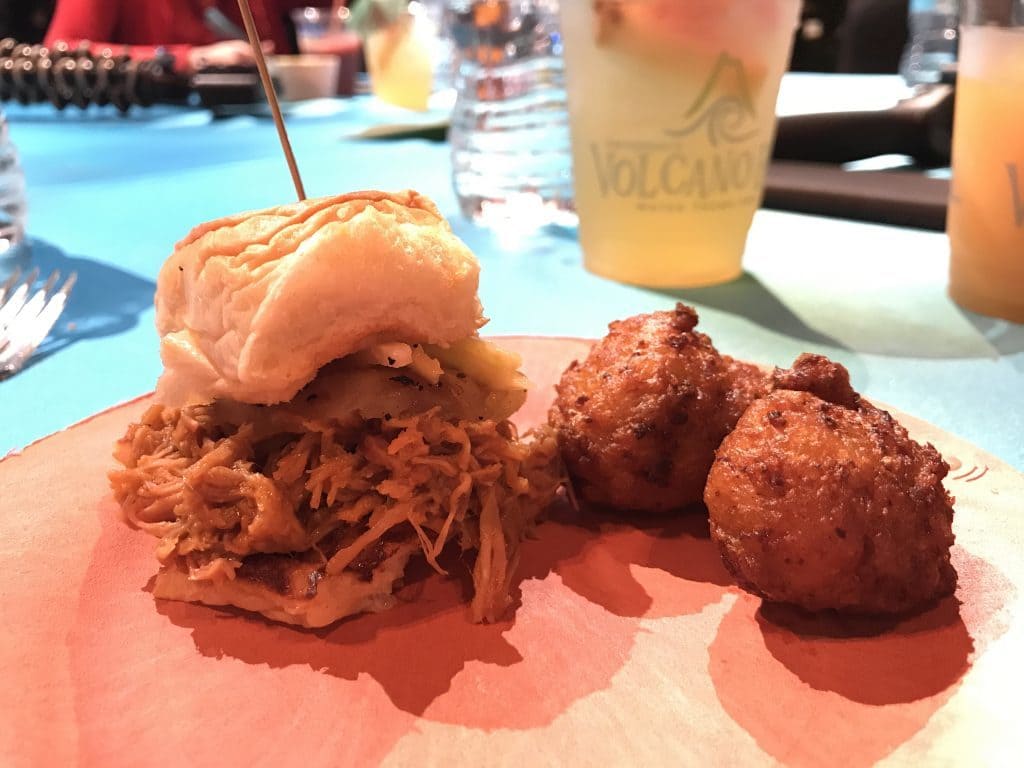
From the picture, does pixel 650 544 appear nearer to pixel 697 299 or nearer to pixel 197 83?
pixel 697 299

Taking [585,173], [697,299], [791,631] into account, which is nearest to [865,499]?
[791,631]

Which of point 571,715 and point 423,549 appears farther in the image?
point 423,549

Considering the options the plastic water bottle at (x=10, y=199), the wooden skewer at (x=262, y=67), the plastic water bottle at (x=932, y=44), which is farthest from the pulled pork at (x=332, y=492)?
the plastic water bottle at (x=932, y=44)

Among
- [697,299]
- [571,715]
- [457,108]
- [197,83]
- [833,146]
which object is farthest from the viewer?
[197,83]

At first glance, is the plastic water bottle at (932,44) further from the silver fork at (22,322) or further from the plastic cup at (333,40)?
the silver fork at (22,322)

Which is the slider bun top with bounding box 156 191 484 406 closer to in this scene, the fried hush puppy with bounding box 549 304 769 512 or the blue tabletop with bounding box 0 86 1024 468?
the fried hush puppy with bounding box 549 304 769 512

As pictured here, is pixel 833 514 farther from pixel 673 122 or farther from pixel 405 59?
pixel 405 59
